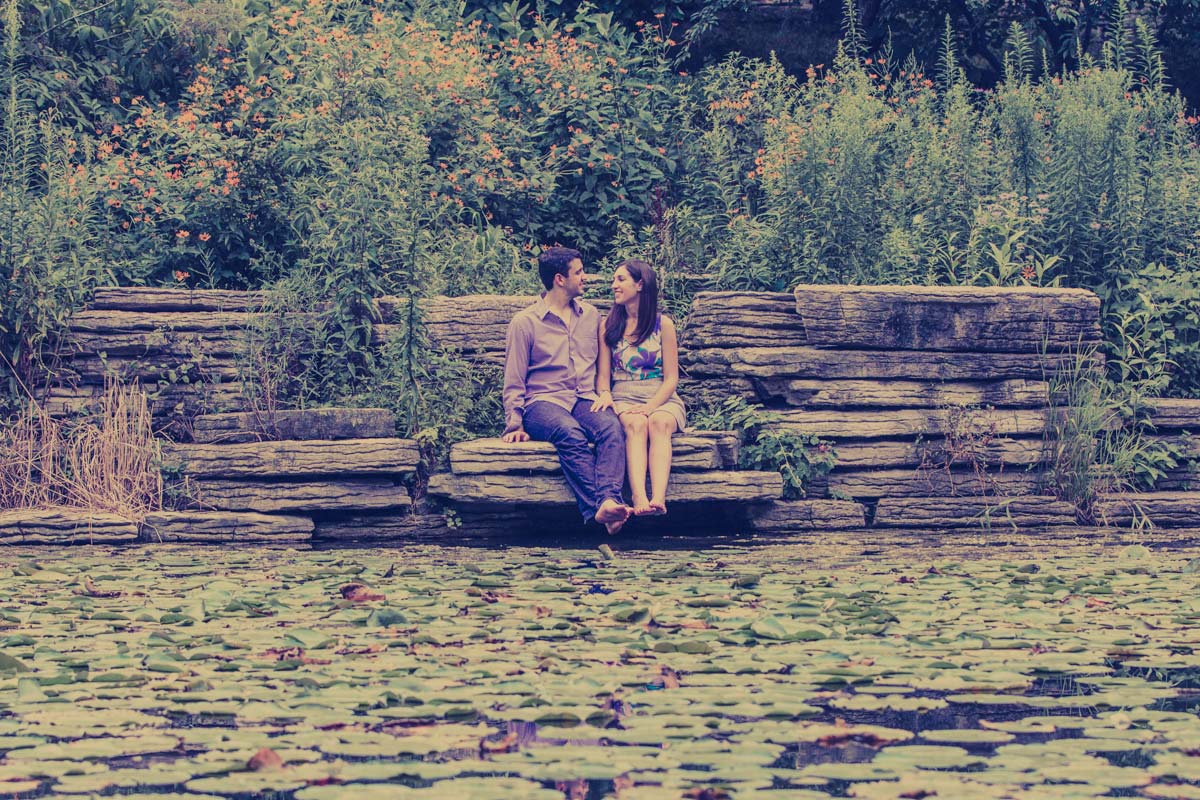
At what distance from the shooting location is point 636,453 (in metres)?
7.66

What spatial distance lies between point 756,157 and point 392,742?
24.3 feet

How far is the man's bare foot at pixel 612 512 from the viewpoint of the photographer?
7.26m

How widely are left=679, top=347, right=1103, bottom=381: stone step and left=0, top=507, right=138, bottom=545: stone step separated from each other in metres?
3.27

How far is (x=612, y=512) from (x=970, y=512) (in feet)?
7.13

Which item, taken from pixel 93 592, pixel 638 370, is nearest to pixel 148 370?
pixel 93 592

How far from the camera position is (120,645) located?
4.68 metres

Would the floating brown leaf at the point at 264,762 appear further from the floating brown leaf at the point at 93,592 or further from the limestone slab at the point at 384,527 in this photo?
the limestone slab at the point at 384,527

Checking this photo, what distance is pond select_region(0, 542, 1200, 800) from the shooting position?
322cm

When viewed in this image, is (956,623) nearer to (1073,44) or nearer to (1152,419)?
(1152,419)

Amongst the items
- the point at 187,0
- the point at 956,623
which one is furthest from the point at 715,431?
the point at 187,0

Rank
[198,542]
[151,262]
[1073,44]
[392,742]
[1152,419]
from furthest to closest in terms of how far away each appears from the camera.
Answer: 1. [1073,44]
2. [151,262]
3. [1152,419]
4. [198,542]
5. [392,742]

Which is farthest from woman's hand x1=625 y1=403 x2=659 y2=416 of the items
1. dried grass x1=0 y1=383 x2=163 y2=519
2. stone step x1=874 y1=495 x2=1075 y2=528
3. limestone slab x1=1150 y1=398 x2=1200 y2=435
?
limestone slab x1=1150 y1=398 x2=1200 y2=435

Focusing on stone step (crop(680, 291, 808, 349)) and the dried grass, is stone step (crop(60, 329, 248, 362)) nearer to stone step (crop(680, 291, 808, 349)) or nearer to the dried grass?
the dried grass

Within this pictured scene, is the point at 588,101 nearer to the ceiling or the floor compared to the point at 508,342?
nearer to the ceiling
